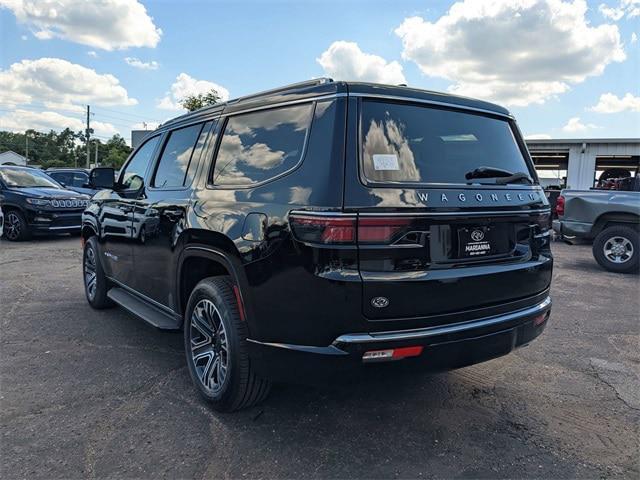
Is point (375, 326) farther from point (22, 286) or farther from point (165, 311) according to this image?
point (22, 286)

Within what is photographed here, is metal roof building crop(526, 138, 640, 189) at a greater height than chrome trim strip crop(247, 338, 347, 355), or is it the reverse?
metal roof building crop(526, 138, 640, 189)

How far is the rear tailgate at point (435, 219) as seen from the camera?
237 cm

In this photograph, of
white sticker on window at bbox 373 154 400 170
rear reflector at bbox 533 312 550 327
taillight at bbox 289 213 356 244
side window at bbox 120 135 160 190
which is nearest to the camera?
taillight at bbox 289 213 356 244

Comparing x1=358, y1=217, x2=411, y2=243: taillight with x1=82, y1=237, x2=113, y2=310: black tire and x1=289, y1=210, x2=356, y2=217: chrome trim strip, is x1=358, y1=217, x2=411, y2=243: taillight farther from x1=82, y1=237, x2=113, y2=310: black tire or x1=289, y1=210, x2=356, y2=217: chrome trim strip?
x1=82, y1=237, x2=113, y2=310: black tire

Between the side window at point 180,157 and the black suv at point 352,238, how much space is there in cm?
13

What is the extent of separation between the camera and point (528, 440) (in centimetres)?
285

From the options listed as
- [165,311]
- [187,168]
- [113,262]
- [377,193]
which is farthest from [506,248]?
[113,262]

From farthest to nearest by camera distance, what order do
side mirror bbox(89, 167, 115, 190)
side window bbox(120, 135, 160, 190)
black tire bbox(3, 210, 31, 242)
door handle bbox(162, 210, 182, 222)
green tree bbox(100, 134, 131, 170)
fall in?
green tree bbox(100, 134, 131, 170) → black tire bbox(3, 210, 31, 242) → side mirror bbox(89, 167, 115, 190) → side window bbox(120, 135, 160, 190) → door handle bbox(162, 210, 182, 222)

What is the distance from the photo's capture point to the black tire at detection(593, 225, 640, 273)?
8.15m

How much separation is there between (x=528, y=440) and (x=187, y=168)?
2900 mm

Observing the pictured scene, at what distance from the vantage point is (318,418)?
120 inches

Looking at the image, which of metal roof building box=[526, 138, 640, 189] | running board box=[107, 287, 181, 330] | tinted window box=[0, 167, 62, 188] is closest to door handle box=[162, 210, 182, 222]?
running board box=[107, 287, 181, 330]

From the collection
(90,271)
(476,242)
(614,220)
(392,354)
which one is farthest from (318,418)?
(614,220)

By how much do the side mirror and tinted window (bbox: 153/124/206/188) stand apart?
33.9 inches
